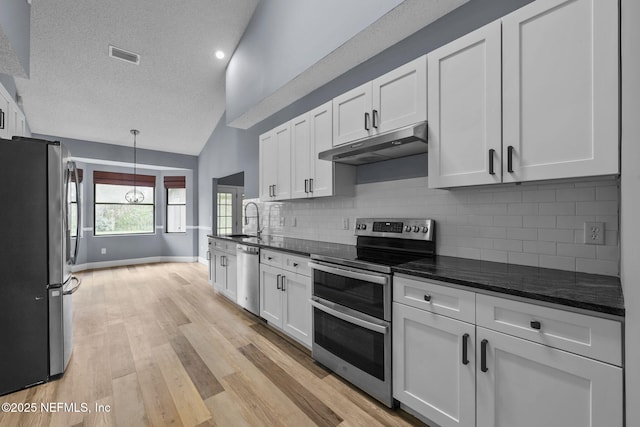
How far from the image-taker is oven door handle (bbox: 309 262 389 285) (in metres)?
1.71

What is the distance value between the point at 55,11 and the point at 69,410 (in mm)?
4336

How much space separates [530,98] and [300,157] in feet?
6.67

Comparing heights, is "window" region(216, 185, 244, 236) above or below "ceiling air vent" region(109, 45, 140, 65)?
below

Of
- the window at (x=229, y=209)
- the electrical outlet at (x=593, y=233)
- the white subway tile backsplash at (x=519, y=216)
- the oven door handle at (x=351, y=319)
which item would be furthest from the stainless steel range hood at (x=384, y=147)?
the window at (x=229, y=209)

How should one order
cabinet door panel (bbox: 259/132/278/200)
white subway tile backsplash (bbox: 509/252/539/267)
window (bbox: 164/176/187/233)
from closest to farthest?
1. white subway tile backsplash (bbox: 509/252/539/267)
2. cabinet door panel (bbox: 259/132/278/200)
3. window (bbox: 164/176/187/233)

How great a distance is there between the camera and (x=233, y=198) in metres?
7.08

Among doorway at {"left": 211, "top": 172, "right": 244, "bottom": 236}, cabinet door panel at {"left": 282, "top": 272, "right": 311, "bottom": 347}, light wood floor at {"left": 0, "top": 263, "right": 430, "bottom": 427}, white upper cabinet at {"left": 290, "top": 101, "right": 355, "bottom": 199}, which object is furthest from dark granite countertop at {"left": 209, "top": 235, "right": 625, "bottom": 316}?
doorway at {"left": 211, "top": 172, "right": 244, "bottom": 236}

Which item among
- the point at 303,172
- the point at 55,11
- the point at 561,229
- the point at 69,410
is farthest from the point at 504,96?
the point at 55,11

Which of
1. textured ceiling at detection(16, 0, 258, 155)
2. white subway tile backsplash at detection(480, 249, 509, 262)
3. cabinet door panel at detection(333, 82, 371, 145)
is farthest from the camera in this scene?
textured ceiling at detection(16, 0, 258, 155)

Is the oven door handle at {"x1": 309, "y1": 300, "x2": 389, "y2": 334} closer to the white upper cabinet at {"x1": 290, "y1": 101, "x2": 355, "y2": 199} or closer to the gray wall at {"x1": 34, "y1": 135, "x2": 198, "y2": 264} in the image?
the white upper cabinet at {"x1": 290, "y1": 101, "x2": 355, "y2": 199}

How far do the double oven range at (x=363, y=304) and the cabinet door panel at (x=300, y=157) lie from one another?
3.03ft

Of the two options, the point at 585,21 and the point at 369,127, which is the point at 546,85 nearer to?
the point at 585,21

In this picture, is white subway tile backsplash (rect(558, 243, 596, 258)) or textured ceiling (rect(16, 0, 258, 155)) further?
textured ceiling (rect(16, 0, 258, 155))

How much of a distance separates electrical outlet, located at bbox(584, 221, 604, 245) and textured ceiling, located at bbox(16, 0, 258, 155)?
14.2 feet
